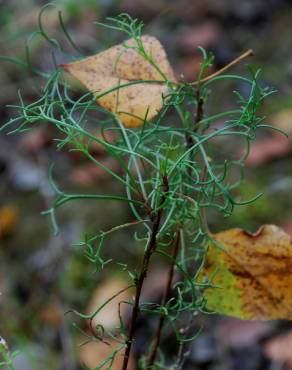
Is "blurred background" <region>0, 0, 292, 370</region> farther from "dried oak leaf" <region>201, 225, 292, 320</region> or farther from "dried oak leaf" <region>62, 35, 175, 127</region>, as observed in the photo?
"dried oak leaf" <region>201, 225, 292, 320</region>

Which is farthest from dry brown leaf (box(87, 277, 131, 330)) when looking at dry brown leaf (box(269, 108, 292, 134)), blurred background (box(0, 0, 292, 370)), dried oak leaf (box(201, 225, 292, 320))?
dried oak leaf (box(201, 225, 292, 320))

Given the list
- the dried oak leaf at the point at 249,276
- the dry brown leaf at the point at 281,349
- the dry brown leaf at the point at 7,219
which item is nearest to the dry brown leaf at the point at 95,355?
the dry brown leaf at the point at 281,349

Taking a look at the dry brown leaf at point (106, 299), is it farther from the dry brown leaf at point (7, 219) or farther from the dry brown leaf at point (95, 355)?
the dry brown leaf at point (7, 219)

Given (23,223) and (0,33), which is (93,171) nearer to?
(23,223)

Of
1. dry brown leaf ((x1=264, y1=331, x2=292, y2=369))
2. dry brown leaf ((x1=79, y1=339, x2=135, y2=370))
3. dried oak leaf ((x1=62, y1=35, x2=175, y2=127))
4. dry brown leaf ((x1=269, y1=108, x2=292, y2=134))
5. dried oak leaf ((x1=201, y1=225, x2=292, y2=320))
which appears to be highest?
dried oak leaf ((x1=62, y1=35, x2=175, y2=127))

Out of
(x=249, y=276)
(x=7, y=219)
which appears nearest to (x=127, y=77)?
(x=249, y=276)

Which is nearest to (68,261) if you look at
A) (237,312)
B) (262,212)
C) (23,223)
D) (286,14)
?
(23,223)

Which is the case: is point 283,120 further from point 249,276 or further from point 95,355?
point 249,276
